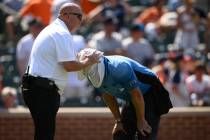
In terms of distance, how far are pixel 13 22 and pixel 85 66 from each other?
6313 mm

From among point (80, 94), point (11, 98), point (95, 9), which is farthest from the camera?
point (95, 9)

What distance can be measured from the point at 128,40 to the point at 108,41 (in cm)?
47

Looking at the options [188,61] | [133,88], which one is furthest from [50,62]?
[188,61]

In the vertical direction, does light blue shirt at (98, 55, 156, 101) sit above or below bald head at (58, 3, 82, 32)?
below

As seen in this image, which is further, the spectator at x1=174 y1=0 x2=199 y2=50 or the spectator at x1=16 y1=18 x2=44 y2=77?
the spectator at x1=174 y1=0 x2=199 y2=50

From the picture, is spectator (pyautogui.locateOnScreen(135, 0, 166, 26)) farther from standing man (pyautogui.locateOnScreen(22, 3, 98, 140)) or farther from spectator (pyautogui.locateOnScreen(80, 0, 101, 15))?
standing man (pyautogui.locateOnScreen(22, 3, 98, 140))

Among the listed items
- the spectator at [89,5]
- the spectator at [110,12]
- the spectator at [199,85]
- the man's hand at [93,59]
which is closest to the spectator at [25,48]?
the spectator at [110,12]

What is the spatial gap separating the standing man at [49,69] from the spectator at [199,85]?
477 cm

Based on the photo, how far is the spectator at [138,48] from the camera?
1139cm

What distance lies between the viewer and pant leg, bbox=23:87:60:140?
20.8 ft

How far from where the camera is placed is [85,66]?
20.1 feet

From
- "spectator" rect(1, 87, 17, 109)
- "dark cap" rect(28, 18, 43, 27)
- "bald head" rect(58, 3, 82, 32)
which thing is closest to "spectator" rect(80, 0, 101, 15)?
"dark cap" rect(28, 18, 43, 27)

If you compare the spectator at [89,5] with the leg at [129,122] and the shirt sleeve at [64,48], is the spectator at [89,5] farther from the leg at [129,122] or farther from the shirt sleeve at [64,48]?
the shirt sleeve at [64,48]

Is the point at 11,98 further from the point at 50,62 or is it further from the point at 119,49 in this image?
the point at 50,62
